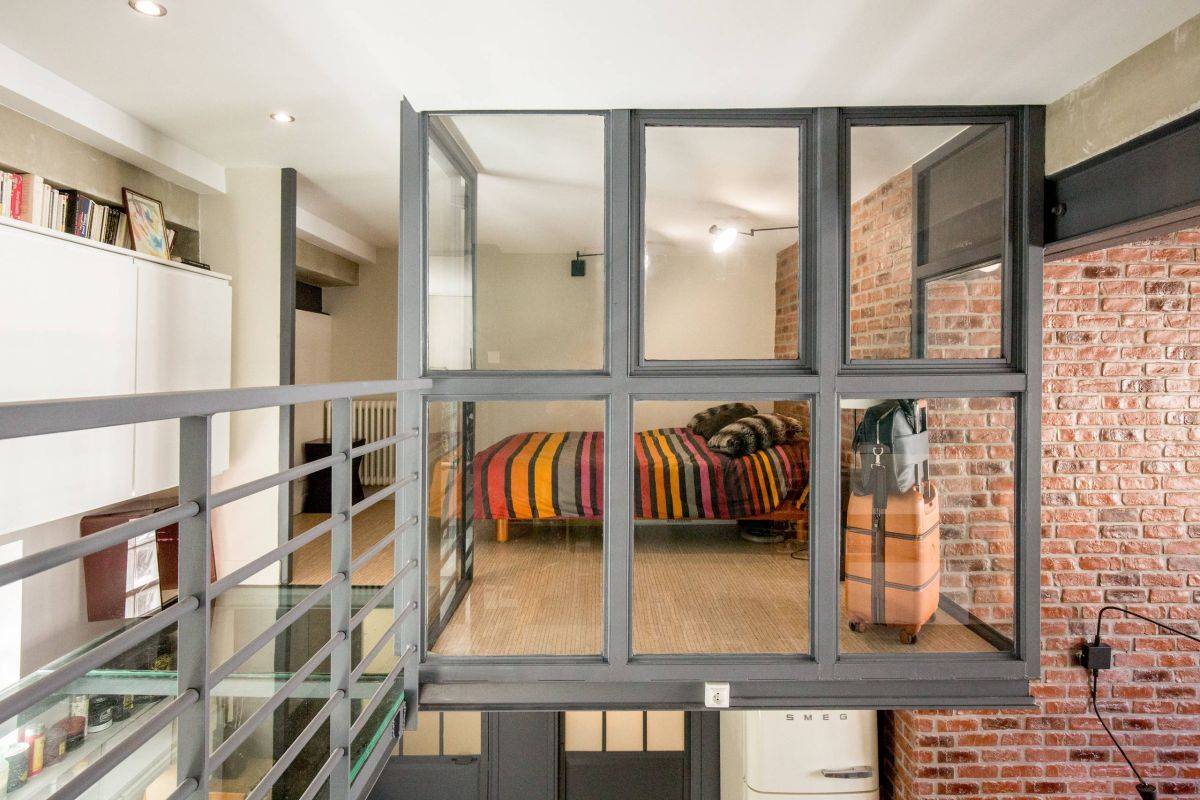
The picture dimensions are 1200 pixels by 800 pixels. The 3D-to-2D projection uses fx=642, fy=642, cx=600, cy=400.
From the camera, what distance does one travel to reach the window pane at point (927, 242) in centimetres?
245

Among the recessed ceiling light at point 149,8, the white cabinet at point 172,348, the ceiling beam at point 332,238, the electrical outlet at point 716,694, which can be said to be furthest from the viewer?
the ceiling beam at point 332,238

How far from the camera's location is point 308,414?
6.21 m

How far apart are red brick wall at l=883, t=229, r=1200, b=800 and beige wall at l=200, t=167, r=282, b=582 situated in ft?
12.3

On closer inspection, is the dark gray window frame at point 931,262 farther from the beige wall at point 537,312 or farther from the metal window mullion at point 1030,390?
the beige wall at point 537,312

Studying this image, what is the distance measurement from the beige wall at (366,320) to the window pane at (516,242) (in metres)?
4.36

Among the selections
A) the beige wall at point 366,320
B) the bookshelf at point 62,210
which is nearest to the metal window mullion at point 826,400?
the bookshelf at point 62,210

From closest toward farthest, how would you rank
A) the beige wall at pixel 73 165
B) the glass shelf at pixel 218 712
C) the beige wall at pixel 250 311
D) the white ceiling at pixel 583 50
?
the glass shelf at pixel 218 712 < the white ceiling at pixel 583 50 < the beige wall at pixel 73 165 < the beige wall at pixel 250 311

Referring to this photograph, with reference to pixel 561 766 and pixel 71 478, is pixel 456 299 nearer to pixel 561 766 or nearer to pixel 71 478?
pixel 71 478

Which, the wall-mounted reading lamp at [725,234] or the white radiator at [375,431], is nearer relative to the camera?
the wall-mounted reading lamp at [725,234]

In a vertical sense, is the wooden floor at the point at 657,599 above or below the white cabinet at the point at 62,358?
below

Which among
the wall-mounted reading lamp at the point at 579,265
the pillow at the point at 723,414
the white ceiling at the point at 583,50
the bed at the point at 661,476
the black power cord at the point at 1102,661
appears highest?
the white ceiling at the point at 583,50

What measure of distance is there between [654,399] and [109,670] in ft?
6.53

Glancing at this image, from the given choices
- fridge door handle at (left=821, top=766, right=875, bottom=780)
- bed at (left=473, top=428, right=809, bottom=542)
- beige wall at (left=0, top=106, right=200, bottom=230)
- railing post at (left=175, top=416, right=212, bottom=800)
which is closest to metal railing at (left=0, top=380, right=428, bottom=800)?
railing post at (left=175, top=416, right=212, bottom=800)

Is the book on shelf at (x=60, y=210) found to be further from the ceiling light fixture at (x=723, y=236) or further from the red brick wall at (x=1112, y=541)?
the red brick wall at (x=1112, y=541)
